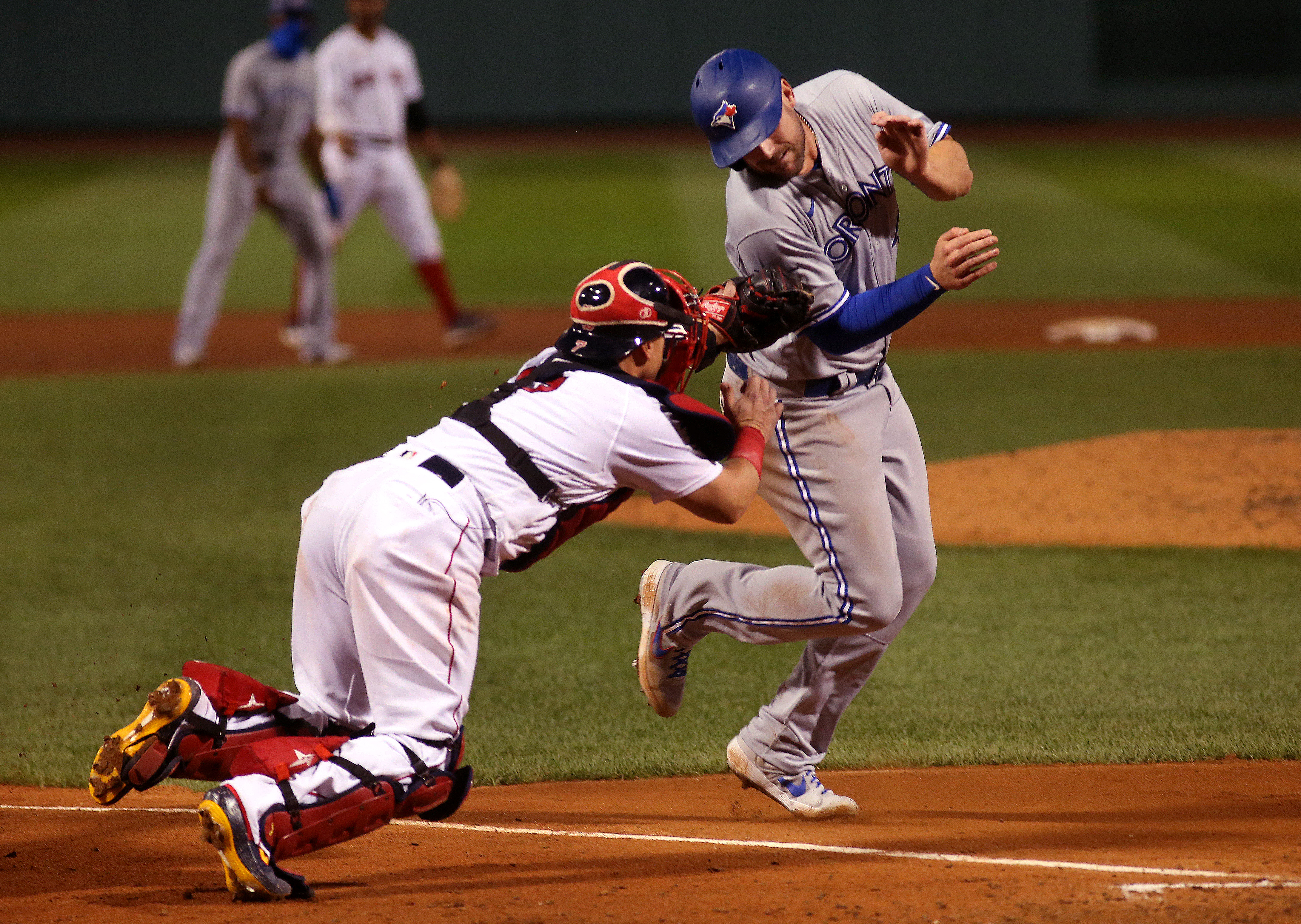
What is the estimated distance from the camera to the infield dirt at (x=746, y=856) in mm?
3434

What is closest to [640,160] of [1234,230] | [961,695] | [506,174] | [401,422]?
[506,174]

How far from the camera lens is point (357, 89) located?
1155cm

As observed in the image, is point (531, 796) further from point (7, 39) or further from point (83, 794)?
point (7, 39)

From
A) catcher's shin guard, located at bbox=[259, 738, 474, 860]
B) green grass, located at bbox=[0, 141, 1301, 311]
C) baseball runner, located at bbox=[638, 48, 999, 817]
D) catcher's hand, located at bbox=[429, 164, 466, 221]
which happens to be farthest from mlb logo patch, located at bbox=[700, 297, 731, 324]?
green grass, located at bbox=[0, 141, 1301, 311]

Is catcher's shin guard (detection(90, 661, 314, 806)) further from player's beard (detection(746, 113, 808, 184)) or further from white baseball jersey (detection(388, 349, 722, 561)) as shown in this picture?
player's beard (detection(746, 113, 808, 184))

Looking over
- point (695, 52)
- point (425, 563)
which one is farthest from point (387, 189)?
point (695, 52)

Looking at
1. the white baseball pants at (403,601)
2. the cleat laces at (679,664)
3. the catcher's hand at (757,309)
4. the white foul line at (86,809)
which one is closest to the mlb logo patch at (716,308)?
the catcher's hand at (757,309)

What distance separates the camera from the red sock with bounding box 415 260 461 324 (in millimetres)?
11883

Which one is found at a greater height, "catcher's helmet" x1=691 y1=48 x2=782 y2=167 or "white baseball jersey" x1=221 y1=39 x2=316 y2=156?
"catcher's helmet" x1=691 y1=48 x2=782 y2=167

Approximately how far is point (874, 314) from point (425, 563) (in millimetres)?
1342

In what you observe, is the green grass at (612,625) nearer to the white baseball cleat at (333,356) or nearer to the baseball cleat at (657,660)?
the baseball cleat at (657,660)

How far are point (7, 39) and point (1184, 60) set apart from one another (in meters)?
22.6

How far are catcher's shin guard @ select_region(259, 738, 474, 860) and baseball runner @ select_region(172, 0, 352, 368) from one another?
7.97 meters

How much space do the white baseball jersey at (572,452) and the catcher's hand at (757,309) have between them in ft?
1.38
